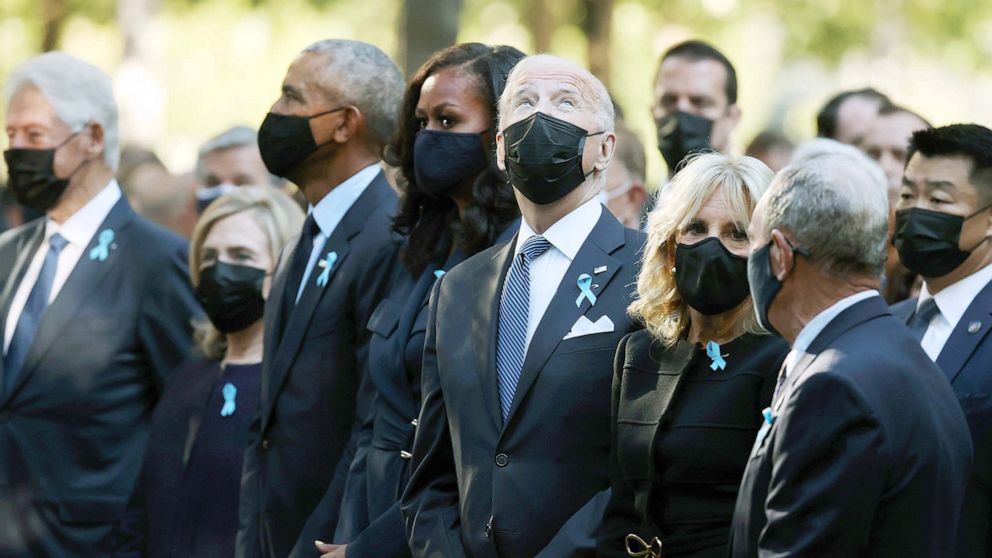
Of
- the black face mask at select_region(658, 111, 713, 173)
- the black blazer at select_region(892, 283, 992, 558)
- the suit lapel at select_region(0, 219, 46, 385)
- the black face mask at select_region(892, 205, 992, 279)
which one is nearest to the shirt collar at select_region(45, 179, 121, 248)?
the suit lapel at select_region(0, 219, 46, 385)

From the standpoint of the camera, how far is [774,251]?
14.9 ft

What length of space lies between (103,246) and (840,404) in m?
4.83

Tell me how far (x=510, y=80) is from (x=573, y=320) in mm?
967

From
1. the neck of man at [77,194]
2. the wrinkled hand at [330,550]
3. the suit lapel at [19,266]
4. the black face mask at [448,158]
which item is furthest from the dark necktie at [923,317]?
the suit lapel at [19,266]

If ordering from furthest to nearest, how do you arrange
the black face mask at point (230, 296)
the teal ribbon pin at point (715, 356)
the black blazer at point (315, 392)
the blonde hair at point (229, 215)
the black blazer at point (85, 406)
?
the black blazer at point (85, 406), the blonde hair at point (229, 215), the black face mask at point (230, 296), the black blazer at point (315, 392), the teal ribbon pin at point (715, 356)

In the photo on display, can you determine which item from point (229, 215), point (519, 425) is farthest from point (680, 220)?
point (229, 215)

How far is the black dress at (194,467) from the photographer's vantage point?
7.08m

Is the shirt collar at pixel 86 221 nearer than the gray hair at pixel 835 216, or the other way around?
the gray hair at pixel 835 216

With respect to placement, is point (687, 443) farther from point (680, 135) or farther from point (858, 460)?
point (680, 135)

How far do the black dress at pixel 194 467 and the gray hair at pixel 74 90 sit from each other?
157 cm

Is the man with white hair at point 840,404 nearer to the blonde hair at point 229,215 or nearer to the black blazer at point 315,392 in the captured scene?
the black blazer at point 315,392

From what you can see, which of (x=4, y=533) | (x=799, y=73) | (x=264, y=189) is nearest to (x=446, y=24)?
(x=264, y=189)

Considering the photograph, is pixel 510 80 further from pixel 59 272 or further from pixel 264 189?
pixel 59 272

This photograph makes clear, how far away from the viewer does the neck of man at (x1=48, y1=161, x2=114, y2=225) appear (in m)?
8.25
